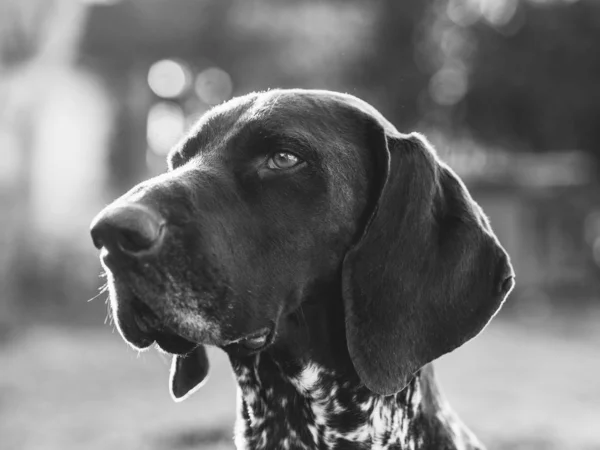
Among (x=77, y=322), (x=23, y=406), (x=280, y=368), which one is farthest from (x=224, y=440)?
(x=77, y=322)

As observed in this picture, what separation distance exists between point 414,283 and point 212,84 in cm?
1587

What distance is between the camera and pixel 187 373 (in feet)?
10.6

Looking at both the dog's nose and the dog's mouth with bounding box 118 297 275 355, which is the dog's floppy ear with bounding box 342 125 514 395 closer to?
the dog's mouth with bounding box 118 297 275 355

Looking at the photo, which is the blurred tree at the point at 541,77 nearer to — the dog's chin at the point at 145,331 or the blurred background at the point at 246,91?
the blurred background at the point at 246,91

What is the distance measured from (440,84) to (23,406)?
45.3 feet

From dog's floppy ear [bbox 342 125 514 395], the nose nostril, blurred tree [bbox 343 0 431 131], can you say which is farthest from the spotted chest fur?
blurred tree [bbox 343 0 431 131]

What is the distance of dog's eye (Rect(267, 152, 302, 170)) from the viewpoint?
2.64 meters

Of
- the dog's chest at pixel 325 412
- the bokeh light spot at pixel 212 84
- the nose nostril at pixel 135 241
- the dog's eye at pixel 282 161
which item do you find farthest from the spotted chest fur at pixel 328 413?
the bokeh light spot at pixel 212 84

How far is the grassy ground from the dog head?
3.66m

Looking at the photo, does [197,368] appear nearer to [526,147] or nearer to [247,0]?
[247,0]

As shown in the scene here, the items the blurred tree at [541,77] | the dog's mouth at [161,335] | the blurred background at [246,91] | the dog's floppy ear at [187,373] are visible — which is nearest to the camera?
the dog's mouth at [161,335]

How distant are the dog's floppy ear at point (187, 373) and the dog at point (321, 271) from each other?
29 centimetres

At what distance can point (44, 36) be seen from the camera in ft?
42.9

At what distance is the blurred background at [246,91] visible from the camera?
876 cm
